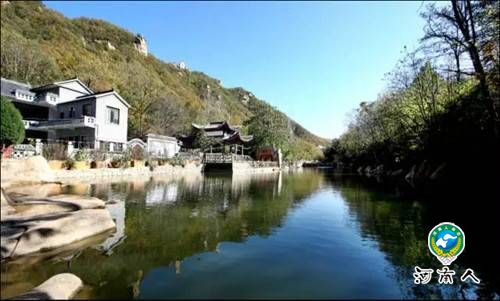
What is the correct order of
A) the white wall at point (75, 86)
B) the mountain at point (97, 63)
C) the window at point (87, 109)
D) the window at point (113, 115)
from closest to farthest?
the window at point (87, 109), the window at point (113, 115), the white wall at point (75, 86), the mountain at point (97, 63)

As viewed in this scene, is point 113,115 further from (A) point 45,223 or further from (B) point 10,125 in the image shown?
(A) point 45,223

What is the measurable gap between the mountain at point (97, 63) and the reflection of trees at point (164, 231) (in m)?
35.4

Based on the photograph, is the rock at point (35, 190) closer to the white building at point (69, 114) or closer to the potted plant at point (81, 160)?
the potted plant at point (81, 160)

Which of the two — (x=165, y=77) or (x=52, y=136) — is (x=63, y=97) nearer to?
(x=52, y=136)

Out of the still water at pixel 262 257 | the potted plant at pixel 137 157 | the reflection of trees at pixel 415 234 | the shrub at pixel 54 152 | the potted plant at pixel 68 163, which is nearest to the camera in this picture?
the still water at pixel 262 257

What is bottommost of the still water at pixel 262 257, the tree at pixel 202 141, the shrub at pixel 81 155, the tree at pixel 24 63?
the still water at pixel 262 257

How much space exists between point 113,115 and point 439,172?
30416 mm

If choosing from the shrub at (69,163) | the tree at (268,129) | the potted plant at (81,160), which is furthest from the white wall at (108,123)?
the tree at (268,129)

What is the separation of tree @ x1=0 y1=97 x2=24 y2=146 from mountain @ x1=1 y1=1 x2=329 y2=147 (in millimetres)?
32082

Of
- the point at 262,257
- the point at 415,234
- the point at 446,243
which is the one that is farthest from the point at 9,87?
the point at 446,243

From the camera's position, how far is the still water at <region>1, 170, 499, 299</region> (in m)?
6.65

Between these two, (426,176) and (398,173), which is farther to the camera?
(398,173)

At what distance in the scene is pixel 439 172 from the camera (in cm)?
2561

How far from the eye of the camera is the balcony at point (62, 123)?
32.9 m
